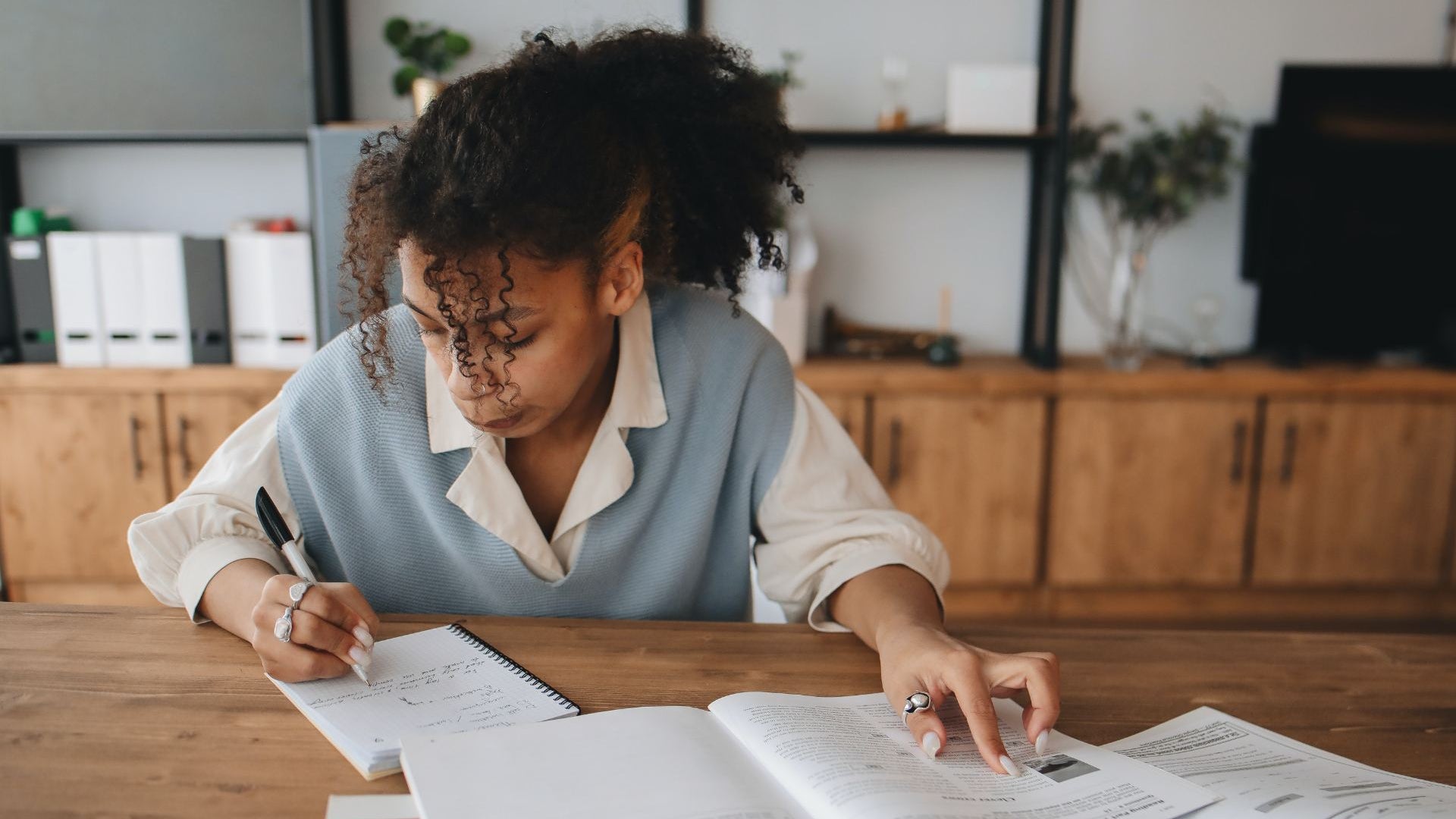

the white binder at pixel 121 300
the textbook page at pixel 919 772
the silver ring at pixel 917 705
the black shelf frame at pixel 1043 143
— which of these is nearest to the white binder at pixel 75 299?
the white binder at pixel 121 300

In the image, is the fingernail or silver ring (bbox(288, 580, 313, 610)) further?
silver ring (bbox(288, 580, 313, 610))

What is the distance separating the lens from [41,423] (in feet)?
8.70

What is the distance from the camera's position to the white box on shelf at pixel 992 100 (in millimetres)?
2770

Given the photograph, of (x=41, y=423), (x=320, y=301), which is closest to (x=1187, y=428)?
(x=320, y=301)

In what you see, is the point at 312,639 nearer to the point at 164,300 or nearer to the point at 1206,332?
the point at 164,300

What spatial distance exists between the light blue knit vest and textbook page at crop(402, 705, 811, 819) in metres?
0.39

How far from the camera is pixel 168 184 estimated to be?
9.66 feet

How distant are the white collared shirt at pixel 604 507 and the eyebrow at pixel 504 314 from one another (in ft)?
0.53

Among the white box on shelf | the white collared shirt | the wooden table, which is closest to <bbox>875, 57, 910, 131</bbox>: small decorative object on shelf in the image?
the white box on shelf

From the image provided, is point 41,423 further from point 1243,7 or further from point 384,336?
point 1243,7

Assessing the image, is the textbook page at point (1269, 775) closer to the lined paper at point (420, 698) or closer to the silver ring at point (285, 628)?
the lined paper at point (420, 698)

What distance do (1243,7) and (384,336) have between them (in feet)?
9.31

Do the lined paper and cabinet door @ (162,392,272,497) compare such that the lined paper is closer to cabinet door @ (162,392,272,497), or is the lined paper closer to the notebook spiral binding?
the notebook spiral binding

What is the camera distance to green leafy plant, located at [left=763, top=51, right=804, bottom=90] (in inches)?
108
